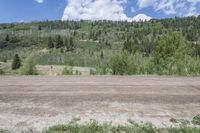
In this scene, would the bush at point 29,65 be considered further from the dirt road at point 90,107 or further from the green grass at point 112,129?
the green grass at point 112,129

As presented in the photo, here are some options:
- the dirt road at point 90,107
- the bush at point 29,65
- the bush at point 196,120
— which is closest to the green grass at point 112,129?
the dirt road at point 90,107

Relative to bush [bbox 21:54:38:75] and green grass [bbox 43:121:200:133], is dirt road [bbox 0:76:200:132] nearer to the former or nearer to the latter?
green grass [bbox 43:121:200:133]

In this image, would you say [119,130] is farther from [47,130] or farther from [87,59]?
[87,59]

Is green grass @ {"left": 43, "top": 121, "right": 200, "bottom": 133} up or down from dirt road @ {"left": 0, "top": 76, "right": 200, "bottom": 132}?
down

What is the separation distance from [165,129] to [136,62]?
152ft

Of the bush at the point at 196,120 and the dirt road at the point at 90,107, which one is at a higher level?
the dirt road at the point at 90,107

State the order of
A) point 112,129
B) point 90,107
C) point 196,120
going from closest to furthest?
point 112,129 < point 196,120 < point 90,107

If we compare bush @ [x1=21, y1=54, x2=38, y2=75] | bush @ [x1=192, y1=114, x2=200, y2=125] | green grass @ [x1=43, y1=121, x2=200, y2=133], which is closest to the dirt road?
bush @ [x1=192, y1=114, x2=200, y2=125]

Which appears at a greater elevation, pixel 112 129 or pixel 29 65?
pixel 29 65

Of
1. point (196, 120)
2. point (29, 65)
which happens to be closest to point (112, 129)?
point (196, 120)

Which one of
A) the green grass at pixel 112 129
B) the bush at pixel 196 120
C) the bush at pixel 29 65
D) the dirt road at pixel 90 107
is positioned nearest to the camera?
the green grass at pixel 112 129

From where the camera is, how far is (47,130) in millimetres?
6773

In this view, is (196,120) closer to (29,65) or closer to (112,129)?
(112,129)

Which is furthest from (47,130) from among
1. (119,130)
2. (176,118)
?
(176,118)
